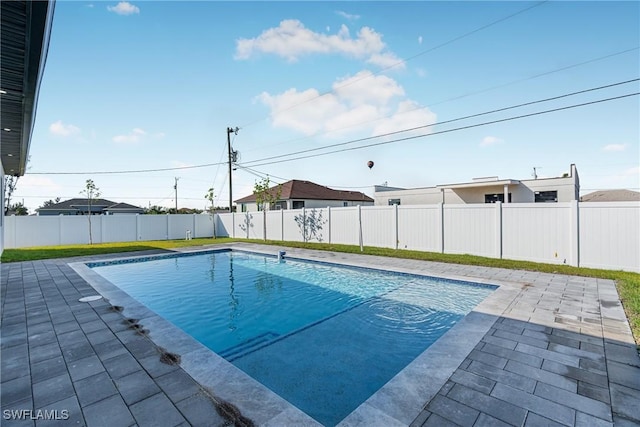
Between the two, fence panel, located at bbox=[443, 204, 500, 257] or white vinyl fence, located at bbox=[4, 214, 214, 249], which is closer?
fence panel, located at bbox=[443, 204, 500, 257]

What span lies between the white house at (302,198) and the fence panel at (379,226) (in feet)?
33.1

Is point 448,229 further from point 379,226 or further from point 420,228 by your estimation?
point 379,226

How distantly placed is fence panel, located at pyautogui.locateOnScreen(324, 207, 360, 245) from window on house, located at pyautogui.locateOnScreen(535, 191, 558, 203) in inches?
434

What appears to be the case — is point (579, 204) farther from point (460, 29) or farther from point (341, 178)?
point (341, 178)

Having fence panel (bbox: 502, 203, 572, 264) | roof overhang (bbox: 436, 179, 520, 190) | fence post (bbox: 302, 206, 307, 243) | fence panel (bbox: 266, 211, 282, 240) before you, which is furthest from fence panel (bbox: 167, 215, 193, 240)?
fence panel (bbox: 502, 203, 572, 264)

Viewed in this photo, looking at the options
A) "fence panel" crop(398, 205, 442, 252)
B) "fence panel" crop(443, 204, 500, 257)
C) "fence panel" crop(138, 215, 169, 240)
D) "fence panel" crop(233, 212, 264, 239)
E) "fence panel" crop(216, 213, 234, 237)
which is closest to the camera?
"fence panel" crop(443, 204, 500, 257)

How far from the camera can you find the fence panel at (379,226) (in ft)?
38.0

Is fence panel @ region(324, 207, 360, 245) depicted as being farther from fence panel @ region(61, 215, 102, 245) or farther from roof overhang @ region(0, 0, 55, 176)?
fence panel @ region(61, 215, 102, 245)

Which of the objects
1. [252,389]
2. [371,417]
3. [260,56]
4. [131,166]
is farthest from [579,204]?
[131,166]

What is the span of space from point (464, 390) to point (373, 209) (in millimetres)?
10000

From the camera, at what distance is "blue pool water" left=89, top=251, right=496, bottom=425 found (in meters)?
3.22

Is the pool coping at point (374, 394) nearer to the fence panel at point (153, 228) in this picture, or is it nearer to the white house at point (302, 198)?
the fence panel at point (153, 228)

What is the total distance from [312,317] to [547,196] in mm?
16694

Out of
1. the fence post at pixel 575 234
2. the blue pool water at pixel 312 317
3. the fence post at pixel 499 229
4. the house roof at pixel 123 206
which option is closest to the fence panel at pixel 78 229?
the blue pool water at pixel 312 317
